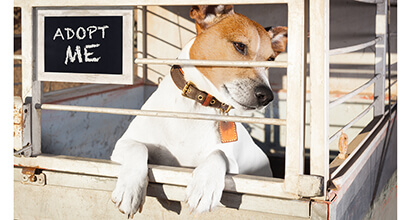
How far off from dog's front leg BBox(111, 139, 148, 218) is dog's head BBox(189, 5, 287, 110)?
0.41 m

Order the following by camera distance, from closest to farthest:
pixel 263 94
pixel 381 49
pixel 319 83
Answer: pixel 319 83 → pixel 263 94 → pixel 381 49

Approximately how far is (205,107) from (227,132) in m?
0.15

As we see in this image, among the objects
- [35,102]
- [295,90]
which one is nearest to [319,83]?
[295,90]

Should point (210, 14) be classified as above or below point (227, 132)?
above

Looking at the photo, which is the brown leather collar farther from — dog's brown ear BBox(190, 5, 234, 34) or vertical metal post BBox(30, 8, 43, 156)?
vertical metal post BBox(30, 8, 43, 156)

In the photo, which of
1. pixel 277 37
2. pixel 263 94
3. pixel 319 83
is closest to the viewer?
pixel 319 83

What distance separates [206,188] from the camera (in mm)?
1635

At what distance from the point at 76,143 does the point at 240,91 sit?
199 cm

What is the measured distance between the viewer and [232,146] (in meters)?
2.12

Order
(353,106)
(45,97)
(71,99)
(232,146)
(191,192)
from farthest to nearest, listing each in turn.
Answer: (353,106) → (71,99) → (45,97) → (232,146) → (191,192)

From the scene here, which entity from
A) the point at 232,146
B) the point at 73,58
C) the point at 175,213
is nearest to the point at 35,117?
the point at 73,58

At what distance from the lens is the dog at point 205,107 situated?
1.68 metres

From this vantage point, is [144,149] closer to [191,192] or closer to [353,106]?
[191,192]

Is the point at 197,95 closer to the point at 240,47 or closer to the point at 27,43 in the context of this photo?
the point at 240,47
